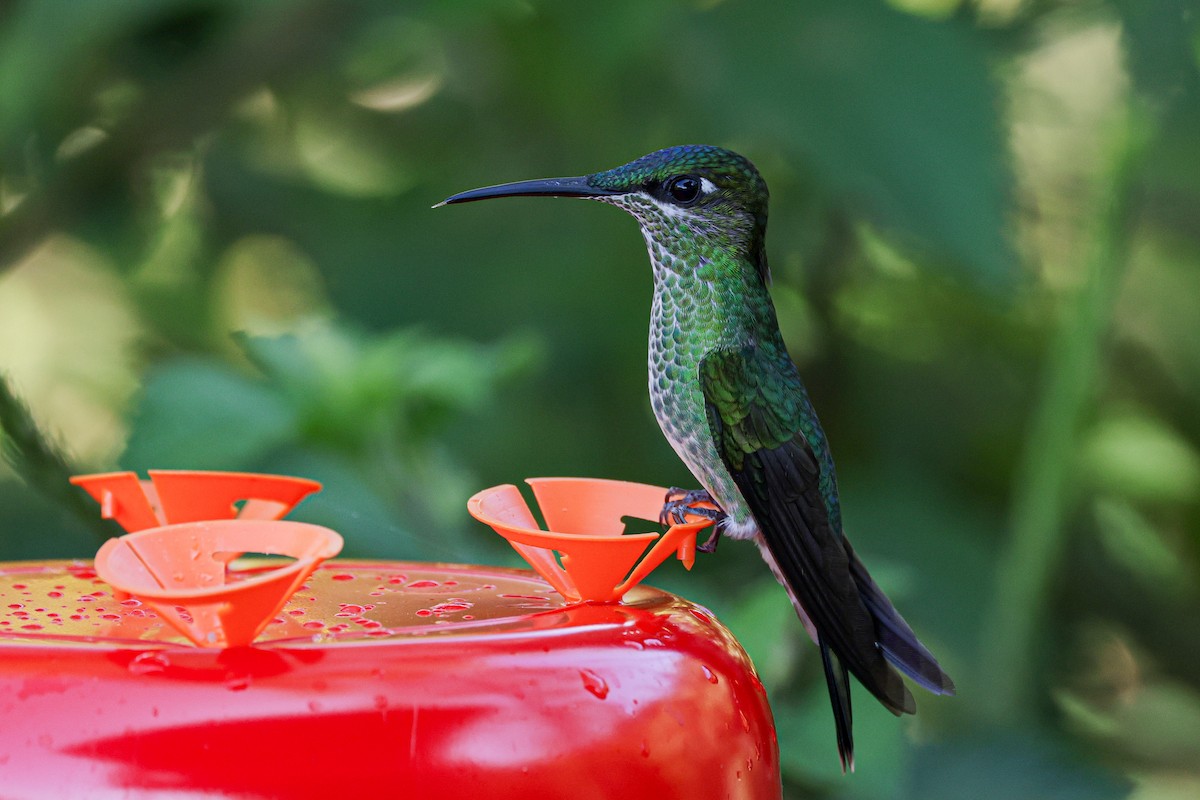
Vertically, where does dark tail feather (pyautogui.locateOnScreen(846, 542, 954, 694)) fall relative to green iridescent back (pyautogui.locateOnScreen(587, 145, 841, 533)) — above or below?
below

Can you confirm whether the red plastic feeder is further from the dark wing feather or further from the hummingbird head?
the hummingbird head

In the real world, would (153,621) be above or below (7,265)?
below

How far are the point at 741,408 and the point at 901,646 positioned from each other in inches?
6.8

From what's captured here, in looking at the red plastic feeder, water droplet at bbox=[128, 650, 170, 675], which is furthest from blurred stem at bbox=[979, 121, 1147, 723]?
water droplet at bbox=[128, 650, 170, 675]

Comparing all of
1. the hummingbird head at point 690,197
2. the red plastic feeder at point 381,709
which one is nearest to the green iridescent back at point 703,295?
the hummingbird head at point 690,197

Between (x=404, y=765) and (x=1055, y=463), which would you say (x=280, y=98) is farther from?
(x=404, y=765)

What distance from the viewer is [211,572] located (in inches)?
29.6

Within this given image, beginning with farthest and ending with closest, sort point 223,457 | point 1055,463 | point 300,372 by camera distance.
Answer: point 1055,463, point 300,372, point 223,457

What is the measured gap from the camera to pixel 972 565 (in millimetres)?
1939

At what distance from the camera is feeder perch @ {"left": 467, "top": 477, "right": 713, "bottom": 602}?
74cm

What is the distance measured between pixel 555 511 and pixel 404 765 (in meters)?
0.26

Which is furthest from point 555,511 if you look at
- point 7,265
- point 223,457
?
point 7,265

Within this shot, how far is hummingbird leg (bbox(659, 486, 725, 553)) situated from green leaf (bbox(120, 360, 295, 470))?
1.74ft

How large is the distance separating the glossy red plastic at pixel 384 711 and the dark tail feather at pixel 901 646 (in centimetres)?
10
